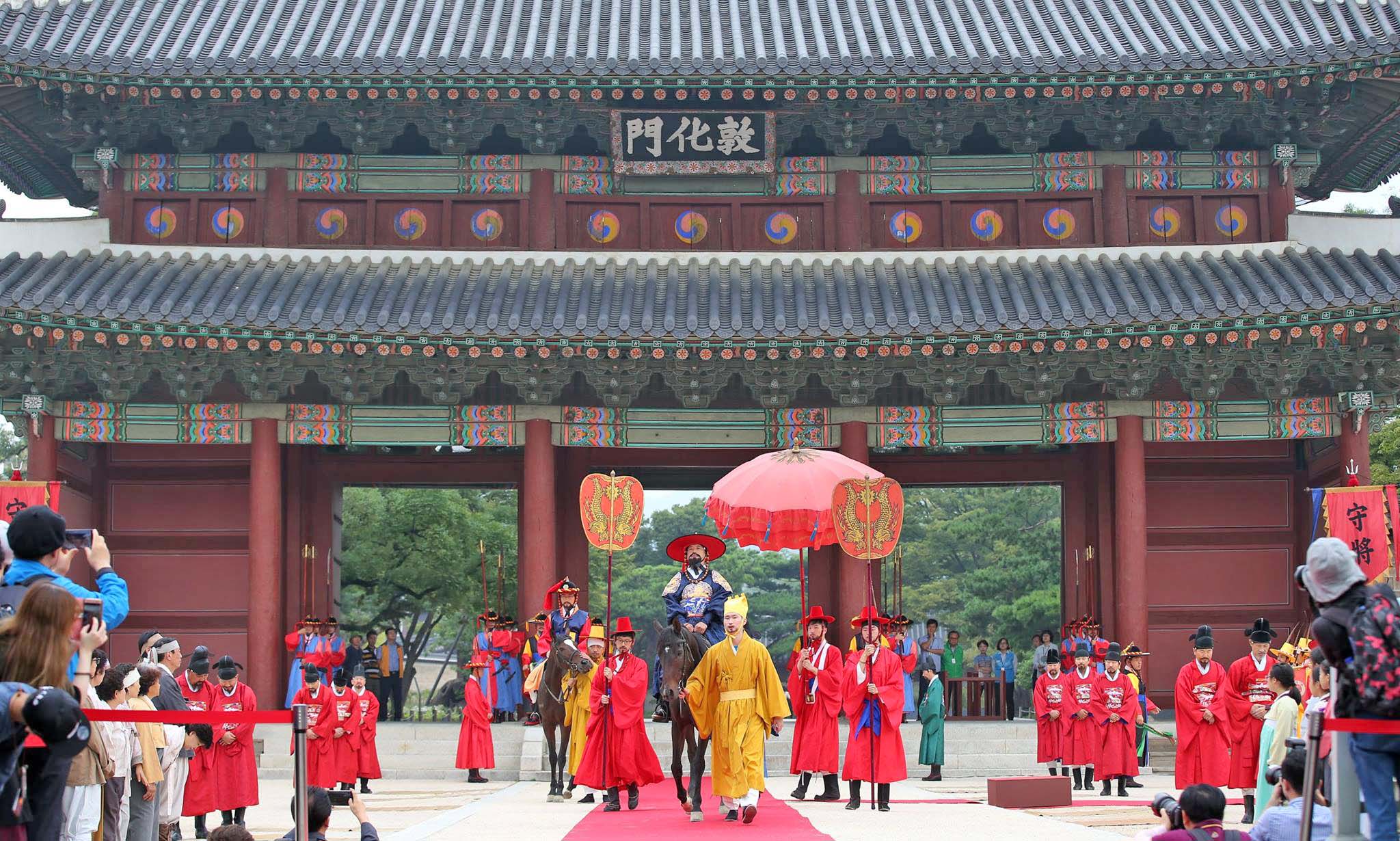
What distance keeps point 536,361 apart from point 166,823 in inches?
331

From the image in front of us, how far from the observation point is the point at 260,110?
19812 millimetres

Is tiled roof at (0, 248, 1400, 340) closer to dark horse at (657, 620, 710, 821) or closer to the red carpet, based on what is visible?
dark horse at (657, 620, 710, 821)

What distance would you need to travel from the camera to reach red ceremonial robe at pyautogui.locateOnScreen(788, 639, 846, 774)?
47.5 ft

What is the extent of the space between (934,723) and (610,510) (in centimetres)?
481

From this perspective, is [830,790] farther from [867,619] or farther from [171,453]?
[171,453]

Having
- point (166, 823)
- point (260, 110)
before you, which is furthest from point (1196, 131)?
point (166, 823)

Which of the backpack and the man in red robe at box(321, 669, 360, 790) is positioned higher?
the backpack

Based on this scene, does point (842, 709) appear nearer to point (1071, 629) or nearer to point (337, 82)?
point (1071, 629)

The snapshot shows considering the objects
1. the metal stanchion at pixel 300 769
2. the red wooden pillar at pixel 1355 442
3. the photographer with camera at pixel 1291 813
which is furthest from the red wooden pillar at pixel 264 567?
the photographer with camera at pixel 1291 813

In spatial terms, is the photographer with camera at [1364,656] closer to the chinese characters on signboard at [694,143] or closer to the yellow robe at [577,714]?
the yellow robe at [577,714]

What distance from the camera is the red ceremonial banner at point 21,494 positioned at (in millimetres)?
17297

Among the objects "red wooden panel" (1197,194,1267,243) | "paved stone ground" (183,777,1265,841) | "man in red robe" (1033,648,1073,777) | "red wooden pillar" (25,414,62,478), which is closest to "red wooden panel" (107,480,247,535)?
"red wooden pillar" (25,414,62,478)

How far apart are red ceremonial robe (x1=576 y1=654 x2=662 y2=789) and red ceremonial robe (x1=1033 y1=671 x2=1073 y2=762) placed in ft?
15.3

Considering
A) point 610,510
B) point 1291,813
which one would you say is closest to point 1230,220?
point 610,510
